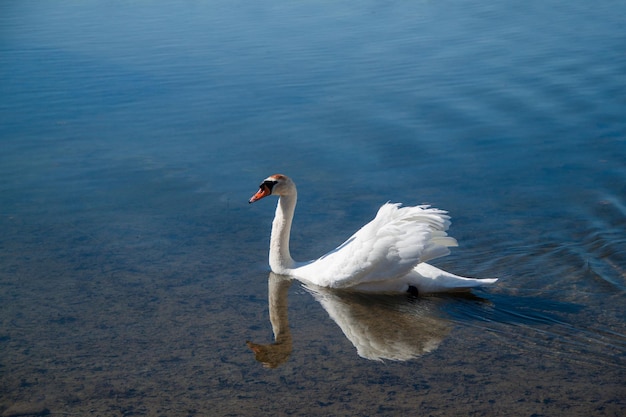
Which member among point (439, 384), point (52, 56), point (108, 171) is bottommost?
point (439, 384)

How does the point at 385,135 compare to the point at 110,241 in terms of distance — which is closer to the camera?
the point at 110,241

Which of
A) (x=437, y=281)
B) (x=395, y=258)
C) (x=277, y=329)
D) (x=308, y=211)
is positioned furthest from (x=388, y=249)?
(x=308, y=211)

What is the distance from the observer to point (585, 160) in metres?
11.8

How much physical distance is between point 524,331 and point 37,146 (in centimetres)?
854

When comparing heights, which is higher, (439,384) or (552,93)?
(552,93)

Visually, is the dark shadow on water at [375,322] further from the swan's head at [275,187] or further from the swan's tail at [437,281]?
the swan's head at [275,187]

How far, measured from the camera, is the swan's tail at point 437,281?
809cm

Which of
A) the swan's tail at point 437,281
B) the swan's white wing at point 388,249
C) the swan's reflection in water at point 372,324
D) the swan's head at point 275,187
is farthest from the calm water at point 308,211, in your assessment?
the swan's head at point 275,187

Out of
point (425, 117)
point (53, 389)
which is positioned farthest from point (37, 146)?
point (53, 389)

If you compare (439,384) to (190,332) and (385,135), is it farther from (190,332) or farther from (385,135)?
(385,135)

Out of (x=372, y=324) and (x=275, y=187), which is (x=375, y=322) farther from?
(x=275, y=187)

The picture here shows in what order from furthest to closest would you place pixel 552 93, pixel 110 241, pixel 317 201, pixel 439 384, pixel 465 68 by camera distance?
pixel 465 68 → pixel 552 93 → pixel 317 201 → pixel 110 241 → pixel 439 384

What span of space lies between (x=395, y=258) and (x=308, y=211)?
2.51 m

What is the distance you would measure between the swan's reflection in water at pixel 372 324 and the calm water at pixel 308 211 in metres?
0.03
